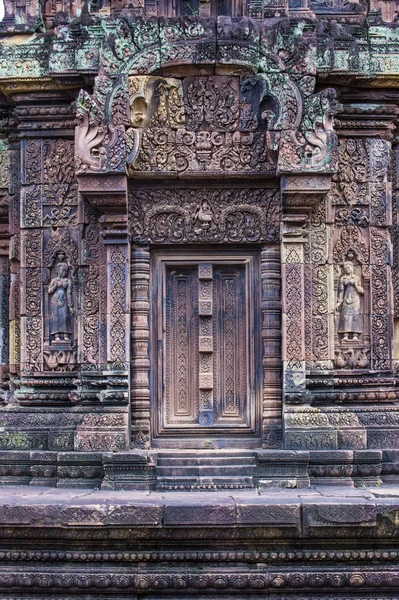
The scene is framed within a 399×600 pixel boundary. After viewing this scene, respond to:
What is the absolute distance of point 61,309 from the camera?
28.3 feet

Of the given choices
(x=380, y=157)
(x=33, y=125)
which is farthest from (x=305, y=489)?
(x=33, y=125)

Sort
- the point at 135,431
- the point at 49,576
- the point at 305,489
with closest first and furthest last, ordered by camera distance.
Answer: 1. the point at 49,576
2. the point at 305,489
3. the point at 135,431

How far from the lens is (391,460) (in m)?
8.27

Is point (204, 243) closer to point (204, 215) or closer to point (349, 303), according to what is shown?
point (204, 215)

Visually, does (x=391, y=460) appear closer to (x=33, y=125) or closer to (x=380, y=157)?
(x=380, y=157)

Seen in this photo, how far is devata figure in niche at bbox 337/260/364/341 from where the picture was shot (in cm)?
859

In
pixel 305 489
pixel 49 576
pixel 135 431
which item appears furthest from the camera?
pixel 135 431

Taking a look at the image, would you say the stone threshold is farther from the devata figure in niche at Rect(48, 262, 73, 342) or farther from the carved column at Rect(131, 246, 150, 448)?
the devata figure in niche at Rect(48, 262, 73, 342)

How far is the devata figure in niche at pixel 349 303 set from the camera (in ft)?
28.2

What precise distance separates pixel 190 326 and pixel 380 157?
261 cm

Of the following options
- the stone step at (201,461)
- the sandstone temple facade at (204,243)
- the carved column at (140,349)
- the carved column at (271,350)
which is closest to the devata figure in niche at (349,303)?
the sandstone temple facade at (204,243)

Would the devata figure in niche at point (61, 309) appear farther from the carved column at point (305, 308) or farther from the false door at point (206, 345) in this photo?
the carved column at point (305, 308)

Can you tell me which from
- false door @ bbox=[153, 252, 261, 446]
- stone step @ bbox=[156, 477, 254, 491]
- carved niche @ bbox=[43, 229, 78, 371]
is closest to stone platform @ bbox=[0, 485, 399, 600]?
stone step @ bbox=[156, 477, 254, 491]

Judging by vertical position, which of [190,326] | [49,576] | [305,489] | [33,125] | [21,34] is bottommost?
[49,576]
